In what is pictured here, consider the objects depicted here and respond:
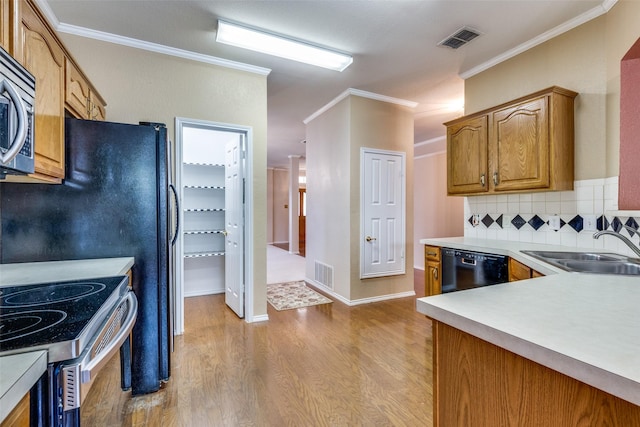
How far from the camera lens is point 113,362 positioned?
6.18ft

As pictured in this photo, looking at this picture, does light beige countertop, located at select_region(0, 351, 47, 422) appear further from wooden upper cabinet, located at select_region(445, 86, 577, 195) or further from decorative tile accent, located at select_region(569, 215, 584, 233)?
decorative tile accent, located at select_region(569, 215, 584, 233)

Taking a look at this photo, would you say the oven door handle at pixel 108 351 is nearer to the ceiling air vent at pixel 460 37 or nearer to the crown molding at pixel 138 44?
the crown molding at pixel 138 44

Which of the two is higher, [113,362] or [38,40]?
[38,40]

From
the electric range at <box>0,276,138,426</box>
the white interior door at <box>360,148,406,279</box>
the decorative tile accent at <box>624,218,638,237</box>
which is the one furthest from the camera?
the white interior door at <box>360,148,406,279</box>

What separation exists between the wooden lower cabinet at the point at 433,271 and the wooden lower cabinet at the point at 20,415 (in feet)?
9.13

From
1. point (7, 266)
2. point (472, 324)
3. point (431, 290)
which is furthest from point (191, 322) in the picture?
point (472, 324)

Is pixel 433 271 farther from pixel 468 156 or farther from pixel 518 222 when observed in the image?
pixel 468 156

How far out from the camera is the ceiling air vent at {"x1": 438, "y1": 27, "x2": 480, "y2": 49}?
2508 mm

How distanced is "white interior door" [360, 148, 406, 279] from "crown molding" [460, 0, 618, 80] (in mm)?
1351

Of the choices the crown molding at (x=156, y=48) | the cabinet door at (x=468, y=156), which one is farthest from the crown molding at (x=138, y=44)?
the cabinet door at (x=468, y=156)

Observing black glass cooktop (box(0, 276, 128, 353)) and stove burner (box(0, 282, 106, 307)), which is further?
stove burner (box(0, 282, 106, 307))

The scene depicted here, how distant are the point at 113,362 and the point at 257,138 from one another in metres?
2.27

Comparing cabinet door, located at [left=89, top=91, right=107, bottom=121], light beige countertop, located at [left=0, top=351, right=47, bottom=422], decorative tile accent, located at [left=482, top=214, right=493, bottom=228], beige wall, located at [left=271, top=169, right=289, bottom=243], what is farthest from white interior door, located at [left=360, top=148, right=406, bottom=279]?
beige wall, located at [left=271, top=169, right=289, bottom=243]

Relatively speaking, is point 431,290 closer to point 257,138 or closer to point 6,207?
point 257,138
